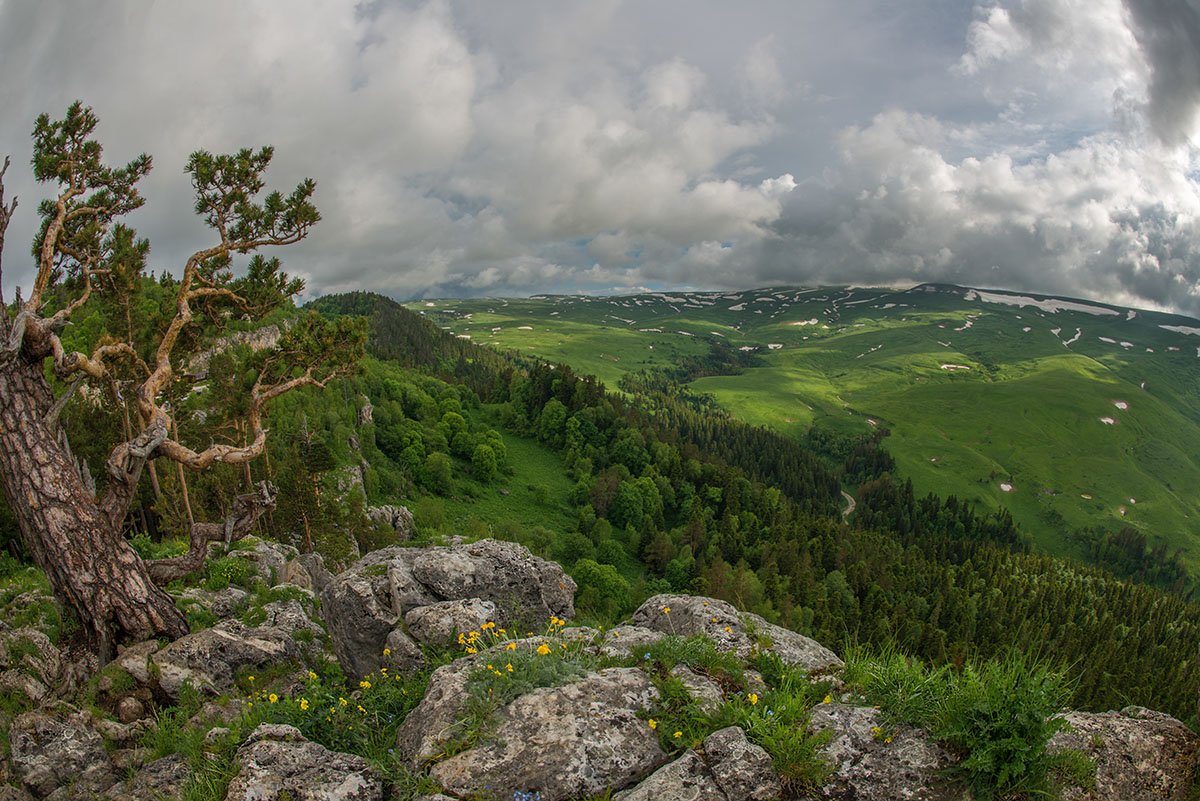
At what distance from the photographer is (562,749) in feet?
23.6

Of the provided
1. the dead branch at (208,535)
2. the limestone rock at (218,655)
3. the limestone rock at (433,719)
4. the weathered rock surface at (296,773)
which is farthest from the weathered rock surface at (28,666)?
the limestone rock at (433,719)

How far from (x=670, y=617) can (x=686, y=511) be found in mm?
107900

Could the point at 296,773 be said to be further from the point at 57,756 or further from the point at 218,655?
the point at 218,655

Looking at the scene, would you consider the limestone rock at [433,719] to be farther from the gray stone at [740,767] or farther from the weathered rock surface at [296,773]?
the gray stone at [740,767]

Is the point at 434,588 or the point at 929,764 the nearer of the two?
the point at 929,764

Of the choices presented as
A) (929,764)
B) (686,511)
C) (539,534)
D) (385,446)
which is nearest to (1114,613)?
(686,511)

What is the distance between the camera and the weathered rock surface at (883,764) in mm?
6293

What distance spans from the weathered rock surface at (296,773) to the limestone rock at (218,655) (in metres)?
5.01

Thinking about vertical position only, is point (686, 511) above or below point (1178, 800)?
below

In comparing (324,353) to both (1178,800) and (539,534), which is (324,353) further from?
(539,534)

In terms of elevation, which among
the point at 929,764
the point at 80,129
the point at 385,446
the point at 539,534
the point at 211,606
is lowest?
the point at 539,534

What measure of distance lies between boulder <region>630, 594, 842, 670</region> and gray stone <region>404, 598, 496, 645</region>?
12.8 ft

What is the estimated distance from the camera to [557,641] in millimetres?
9828

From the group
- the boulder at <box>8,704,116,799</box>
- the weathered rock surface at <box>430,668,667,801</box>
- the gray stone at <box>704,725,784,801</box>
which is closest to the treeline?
the boulder at <box>8,704,116,799</box>
